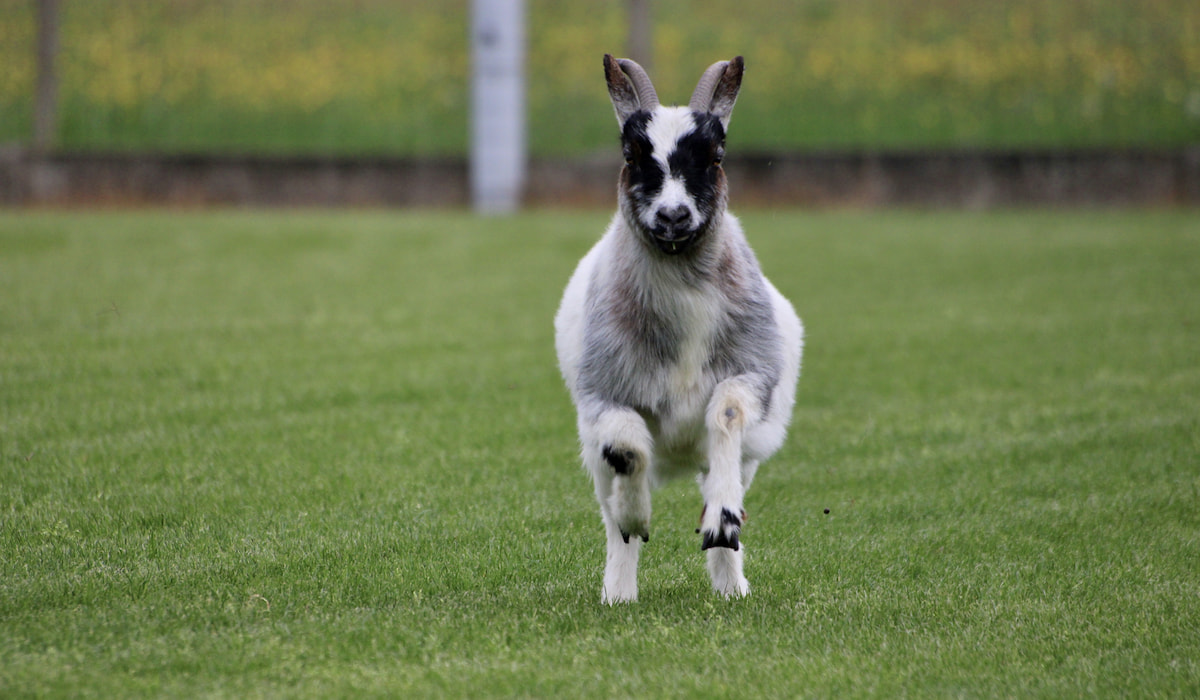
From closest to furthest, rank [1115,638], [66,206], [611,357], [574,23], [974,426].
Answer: [1115,638], [611,357], [974,426], [66,206], [574,23]

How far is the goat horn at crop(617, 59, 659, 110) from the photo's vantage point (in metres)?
5.35

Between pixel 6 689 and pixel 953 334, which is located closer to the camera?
pixel 6 689

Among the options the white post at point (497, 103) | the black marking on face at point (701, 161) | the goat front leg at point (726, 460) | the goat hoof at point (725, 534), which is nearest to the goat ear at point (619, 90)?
the black marking on face at point (701, 161)

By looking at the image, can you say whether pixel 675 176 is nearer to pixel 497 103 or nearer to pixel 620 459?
pixel 620 459

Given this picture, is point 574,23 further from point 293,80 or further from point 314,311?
point 314,311

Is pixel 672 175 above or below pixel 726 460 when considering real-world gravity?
above

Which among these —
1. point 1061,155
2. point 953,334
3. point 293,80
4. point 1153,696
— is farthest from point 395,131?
point 1153,696

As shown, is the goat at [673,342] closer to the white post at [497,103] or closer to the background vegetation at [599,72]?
A: the white post at [497,103]

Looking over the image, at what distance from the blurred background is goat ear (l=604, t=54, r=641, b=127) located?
58.9ft

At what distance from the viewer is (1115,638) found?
4.73m

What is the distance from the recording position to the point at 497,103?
21.7 meters

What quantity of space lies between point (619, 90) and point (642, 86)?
12 centimetres

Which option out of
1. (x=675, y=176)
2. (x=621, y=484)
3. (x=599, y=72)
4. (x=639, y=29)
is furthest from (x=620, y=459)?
(x=599, y=72)

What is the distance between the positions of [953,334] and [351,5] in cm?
2075
